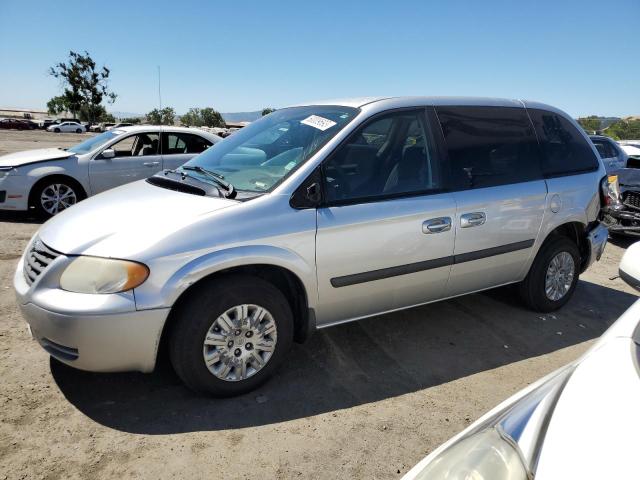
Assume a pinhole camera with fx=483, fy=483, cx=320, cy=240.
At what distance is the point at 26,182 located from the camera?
7195 mm

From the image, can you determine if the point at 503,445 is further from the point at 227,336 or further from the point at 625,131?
the point at 625,131

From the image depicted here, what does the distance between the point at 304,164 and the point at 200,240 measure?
83 cm

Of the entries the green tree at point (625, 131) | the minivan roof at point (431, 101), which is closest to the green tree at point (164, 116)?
the green tree at point (625, 131)

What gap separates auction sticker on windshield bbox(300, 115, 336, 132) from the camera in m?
3.28

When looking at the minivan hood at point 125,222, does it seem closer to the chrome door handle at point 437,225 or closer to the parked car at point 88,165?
the chrome door handle at point 437,225

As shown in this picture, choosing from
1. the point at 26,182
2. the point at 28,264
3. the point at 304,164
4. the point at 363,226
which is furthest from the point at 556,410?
the point at 26,182

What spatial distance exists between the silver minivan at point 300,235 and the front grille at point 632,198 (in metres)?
3.59

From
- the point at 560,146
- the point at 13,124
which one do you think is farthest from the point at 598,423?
the point at 13,124

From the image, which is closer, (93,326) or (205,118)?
(93,326)

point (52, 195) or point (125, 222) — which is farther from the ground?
point (125, 222)

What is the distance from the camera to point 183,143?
7.96 m

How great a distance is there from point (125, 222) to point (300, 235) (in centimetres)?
100

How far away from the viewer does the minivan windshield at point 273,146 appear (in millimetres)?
3125

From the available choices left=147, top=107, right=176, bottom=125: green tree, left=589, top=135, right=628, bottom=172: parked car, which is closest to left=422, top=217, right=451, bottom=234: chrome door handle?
left=589, top=135, right=628, bottom=172: parked car
